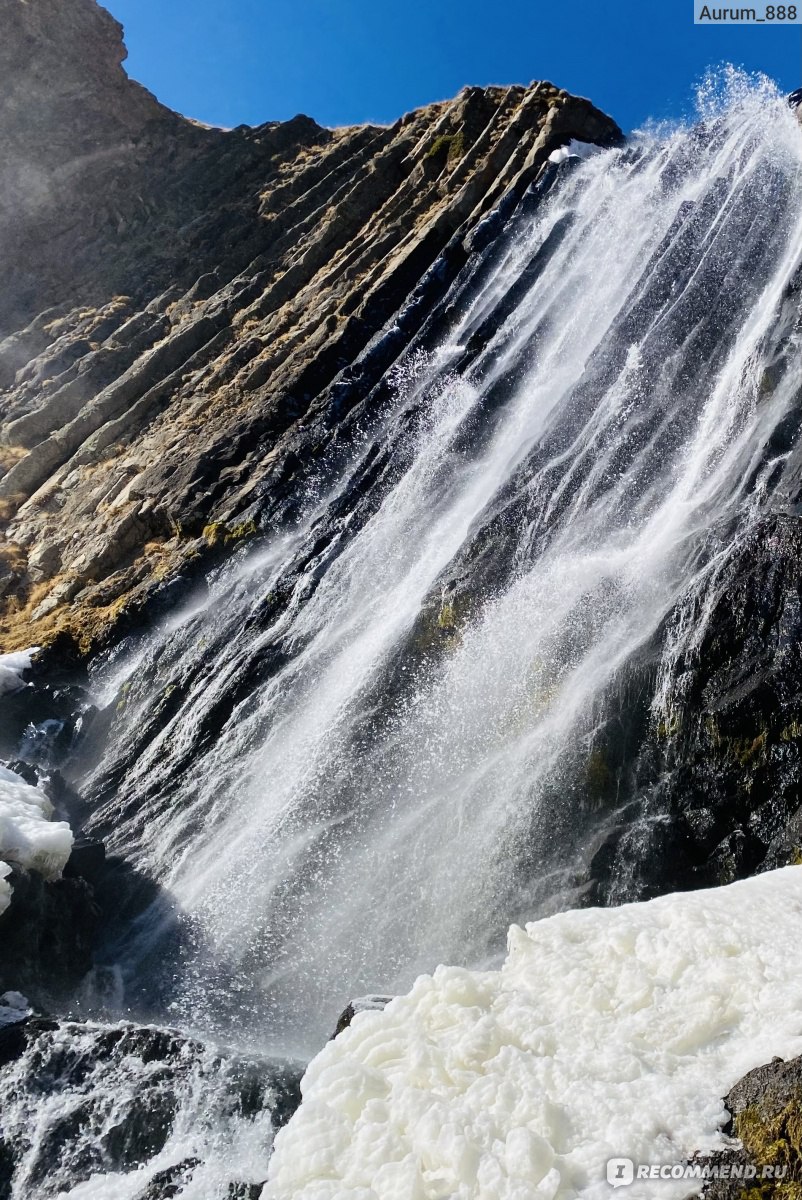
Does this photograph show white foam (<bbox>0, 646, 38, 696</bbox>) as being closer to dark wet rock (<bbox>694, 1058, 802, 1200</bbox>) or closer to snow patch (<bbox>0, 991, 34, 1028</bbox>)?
snow patch (<bbox>0, 991, 34, 1028</bbox>)

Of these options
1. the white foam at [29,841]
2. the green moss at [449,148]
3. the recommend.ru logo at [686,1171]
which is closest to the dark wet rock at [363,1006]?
the recommend.ru logo at [686,1171]

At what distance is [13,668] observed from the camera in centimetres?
2050

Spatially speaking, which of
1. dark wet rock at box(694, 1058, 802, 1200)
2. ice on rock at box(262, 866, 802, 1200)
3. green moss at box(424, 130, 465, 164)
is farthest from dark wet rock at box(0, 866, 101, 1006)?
green moss at box(424, 130, 465, 164)

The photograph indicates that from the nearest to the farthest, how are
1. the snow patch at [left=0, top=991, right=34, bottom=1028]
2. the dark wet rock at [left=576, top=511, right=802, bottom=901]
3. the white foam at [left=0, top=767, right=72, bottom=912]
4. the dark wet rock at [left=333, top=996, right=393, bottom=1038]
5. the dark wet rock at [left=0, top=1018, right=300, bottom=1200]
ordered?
the dark wet rock at [left=333, top=996, right=393, bottom=1038]
the dark wet rock at [left=0, top=1018, right=300, bottom=1200]
the snow patch at [left=0, top=991, right=34, bottom=1028]
the dark wet rock at [left=576, top=511, right=802, bottom=901]
the white foam at [left=0, top=767, right=72, bottom=912]

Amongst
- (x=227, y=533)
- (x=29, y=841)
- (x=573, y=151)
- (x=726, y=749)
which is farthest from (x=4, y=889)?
(x=573, y=151)

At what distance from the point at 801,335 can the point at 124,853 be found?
654 inches

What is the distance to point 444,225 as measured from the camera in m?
30.0

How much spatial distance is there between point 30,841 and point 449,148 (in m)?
30.2

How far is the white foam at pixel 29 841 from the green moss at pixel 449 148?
2865 centimetres

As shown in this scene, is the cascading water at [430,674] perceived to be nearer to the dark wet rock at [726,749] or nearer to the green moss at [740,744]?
the dark wet rock at [726,749]

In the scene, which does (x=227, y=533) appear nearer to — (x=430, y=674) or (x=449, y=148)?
(x=430, y=674)

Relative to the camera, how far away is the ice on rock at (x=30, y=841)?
42.4 ft

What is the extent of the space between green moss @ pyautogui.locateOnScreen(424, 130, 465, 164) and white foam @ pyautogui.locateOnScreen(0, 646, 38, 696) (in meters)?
24.0

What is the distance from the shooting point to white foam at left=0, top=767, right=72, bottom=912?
1291cm
